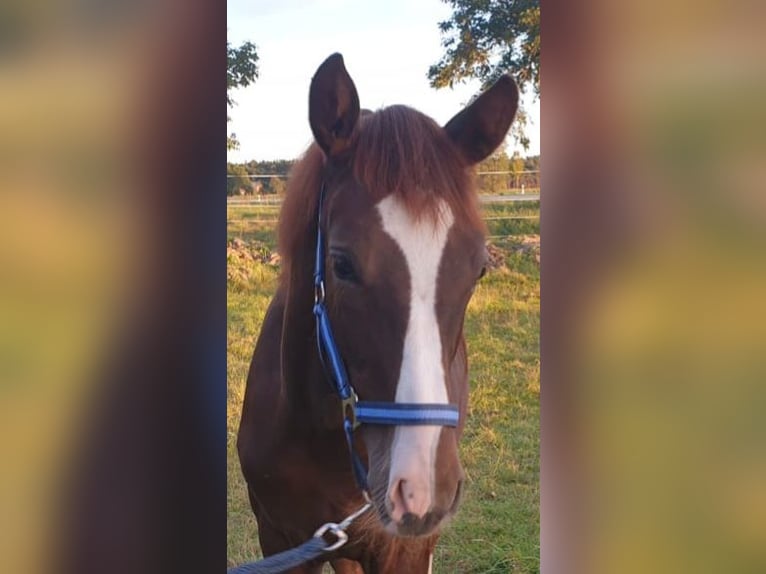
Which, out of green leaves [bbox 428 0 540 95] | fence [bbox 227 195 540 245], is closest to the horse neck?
fence [bbox 227 195 540 245]

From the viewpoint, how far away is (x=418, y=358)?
46.1 inches

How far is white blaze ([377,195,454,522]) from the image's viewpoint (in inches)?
45.1

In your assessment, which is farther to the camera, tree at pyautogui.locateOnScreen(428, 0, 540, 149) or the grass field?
the grass field

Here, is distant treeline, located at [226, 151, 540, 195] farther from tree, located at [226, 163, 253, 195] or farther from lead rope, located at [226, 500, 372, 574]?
lead rope, located at [226, 500, 372, 574]

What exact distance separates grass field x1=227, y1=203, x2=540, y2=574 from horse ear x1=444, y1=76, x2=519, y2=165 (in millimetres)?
403

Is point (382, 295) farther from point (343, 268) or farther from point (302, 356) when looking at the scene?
point (302, 356)

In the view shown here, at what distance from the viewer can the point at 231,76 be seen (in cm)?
148

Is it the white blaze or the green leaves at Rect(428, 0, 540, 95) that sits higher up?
the green leaves at Rect(428, 0, 540, 95)

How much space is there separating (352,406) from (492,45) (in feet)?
3.22
